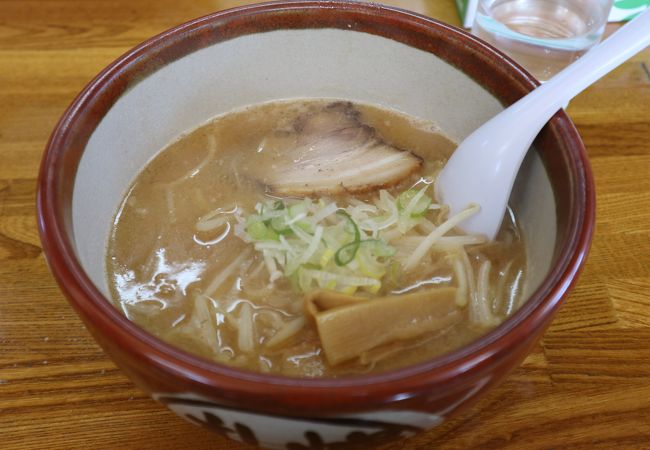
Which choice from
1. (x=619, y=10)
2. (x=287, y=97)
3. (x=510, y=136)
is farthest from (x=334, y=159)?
(x=619, y=10)

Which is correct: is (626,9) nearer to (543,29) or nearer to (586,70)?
(543,29)

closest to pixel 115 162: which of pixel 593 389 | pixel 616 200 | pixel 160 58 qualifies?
pixel 160 58

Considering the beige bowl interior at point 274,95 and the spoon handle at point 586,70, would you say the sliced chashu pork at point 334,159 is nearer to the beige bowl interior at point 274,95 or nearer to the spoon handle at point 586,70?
the beige bowl interior at point 274,95

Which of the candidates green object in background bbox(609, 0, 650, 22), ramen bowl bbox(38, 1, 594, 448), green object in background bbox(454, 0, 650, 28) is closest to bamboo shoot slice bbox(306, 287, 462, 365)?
ramen bowl bbox(38, 1, 594, 448)

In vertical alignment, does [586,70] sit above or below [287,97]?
below

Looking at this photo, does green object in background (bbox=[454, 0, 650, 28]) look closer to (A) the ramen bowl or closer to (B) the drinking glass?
(B) the drinking glass
